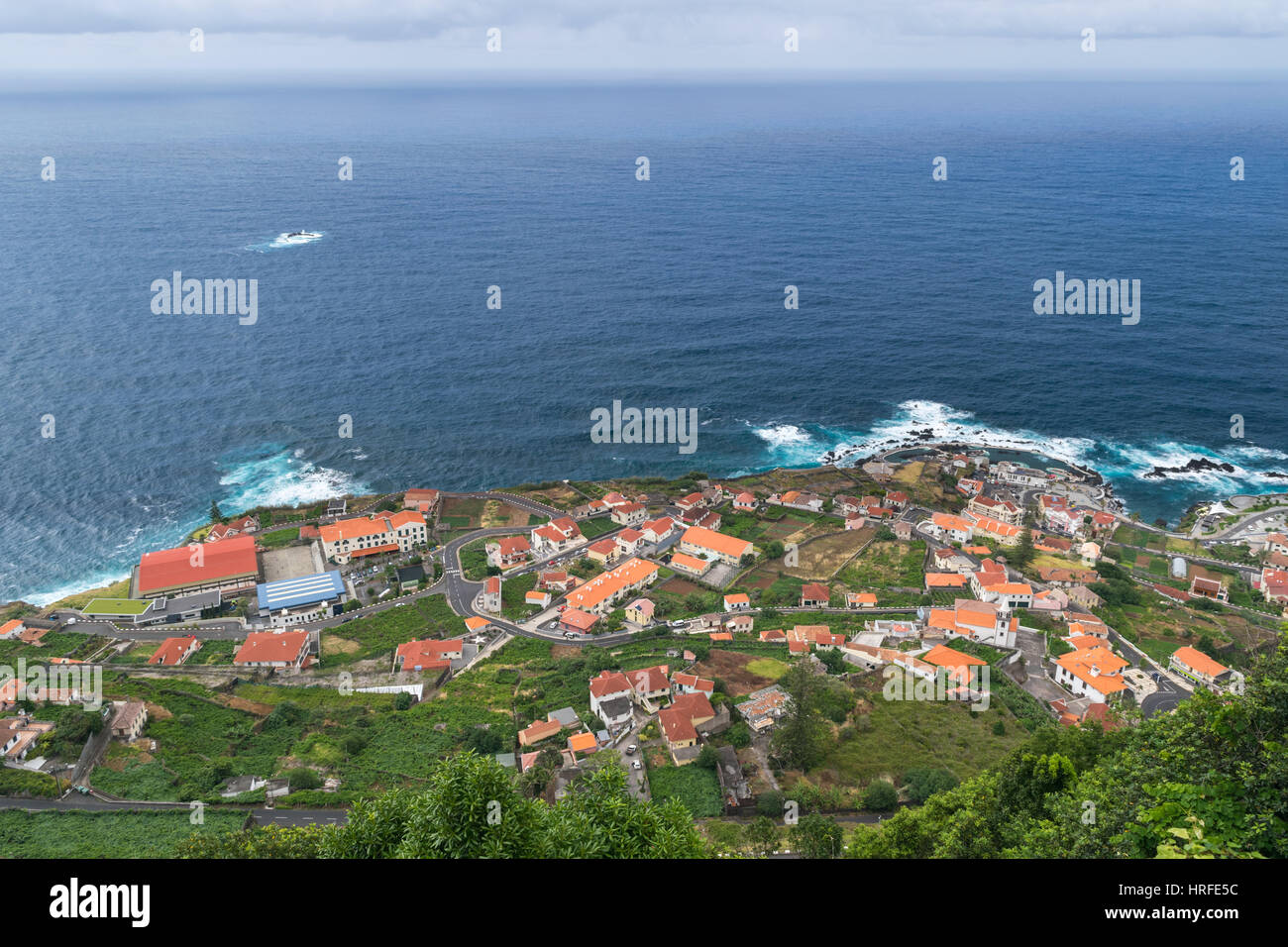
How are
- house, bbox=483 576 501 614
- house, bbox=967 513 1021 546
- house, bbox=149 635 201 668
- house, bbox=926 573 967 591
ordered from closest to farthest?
house, bbox=149 635 201 668 < house, bbox=483 576 501 614 < house, bbox=926 573 967 591 < house, bbox=967 513 1021 546

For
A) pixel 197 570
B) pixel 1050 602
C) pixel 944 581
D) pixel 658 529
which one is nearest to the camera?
pixel 1050 602

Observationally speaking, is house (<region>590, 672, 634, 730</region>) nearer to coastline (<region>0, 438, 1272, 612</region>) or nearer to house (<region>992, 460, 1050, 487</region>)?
coastline (<region>0, 438, 1272, 612</region>)

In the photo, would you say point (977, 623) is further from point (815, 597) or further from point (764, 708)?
point (764, 708)

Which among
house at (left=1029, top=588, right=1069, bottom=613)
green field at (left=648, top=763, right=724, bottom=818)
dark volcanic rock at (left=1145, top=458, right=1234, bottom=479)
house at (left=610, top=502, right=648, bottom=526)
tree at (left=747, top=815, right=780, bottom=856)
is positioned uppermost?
dark volcanic rock at (left=1145, top=458, right=1234, bottom=479)

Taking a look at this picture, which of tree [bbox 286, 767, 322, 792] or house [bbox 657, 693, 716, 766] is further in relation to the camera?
house [bbox 657, 693, 716, 766]

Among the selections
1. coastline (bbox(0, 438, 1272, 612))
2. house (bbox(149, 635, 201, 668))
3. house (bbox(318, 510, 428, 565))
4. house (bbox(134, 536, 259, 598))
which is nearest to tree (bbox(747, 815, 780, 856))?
house (bbox(149, 635, 201, 668))

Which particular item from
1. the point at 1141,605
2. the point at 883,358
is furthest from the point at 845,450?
the point at 1141,605

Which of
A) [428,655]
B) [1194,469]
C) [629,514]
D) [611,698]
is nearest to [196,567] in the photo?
[428,655]
